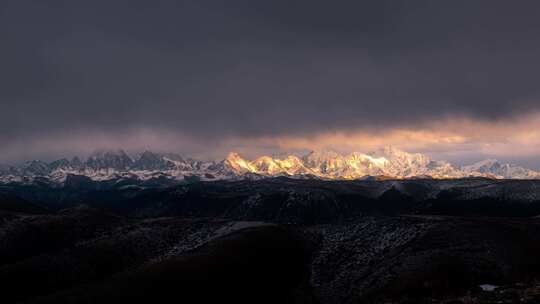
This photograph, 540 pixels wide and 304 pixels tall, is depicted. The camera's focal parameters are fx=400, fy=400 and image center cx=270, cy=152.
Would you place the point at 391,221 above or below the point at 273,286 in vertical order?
above

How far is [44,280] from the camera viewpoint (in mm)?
77812

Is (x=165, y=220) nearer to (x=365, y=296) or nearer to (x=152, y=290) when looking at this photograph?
(x=152, y=290)

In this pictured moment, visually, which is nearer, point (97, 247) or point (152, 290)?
point (152, 290)

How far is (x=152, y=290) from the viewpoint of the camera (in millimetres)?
65875

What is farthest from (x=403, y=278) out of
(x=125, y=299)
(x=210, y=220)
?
(x=210, y=220)

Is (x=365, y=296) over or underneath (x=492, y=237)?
underneath

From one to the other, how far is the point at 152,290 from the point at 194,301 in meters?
7.15

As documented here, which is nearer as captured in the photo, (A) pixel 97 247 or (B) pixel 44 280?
(B) pixel 44 280

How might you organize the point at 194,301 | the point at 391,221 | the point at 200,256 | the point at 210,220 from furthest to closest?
the point at 210,220, the point at 391,221, the point at 200,256, the point at 194,301

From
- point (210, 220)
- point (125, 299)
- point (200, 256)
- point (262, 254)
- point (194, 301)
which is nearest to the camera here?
point (125, 299)

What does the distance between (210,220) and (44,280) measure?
61.8 metres

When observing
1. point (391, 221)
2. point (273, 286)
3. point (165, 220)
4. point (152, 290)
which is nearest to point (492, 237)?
point (391, 221)

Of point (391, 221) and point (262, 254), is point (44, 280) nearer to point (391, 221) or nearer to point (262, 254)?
point (262, 254)

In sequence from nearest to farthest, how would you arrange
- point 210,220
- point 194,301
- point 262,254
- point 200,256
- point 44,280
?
point 194,301
point 44,280
point 200,256
point 262,254
point 210,220
